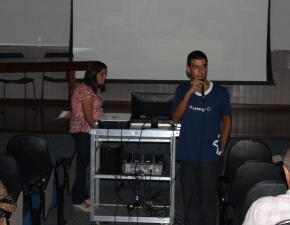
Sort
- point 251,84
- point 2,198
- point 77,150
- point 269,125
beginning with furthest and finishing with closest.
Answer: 1. point 251,84
2. point 269,125
3. point 77,150
4. point 2,198

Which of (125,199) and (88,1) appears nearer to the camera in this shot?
(125,199)

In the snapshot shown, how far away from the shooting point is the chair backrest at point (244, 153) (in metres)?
5.25

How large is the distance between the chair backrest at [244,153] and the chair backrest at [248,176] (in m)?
0.80

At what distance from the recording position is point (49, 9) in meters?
10.6

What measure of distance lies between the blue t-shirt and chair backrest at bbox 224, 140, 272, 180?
56cm

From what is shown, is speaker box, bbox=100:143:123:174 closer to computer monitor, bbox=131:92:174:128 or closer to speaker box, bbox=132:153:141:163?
speaker box, bbox=132:153:141:163

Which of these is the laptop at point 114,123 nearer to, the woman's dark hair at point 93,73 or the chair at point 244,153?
the woman's dark hair at point 93,73

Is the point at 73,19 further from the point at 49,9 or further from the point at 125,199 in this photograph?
the point at 125,199

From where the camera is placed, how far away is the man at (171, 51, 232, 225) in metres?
4.63

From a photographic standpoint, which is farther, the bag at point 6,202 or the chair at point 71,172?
the chair at point 71,172

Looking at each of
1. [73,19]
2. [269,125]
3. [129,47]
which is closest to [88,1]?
[73,19]

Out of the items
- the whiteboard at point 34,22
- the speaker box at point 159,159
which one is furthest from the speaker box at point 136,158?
the whiteboard at point 34,22

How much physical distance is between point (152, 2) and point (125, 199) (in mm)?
4659

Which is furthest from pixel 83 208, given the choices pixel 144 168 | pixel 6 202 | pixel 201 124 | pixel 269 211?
pixel 269 211
